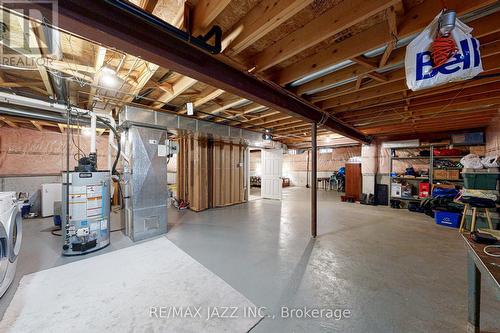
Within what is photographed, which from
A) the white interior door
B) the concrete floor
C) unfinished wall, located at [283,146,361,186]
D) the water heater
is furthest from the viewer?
unfinished wall, located at [283,146,361,186]

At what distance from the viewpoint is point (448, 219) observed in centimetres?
425

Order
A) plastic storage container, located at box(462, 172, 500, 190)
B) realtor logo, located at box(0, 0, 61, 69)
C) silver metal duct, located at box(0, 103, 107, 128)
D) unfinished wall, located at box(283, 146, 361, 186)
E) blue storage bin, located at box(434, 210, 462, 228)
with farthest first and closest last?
1. unfinished wall, located at box(283, 146, 361, 186)
2. blue storage bin, located at box(434, 210, 462, 228)
3. plastic storage container, located at box(462, 172, 500, 190)
4. silver metal duct, located at box(0, 103, 107, 128)
5. realtor logo, located at box(0, 0, 61, 69)

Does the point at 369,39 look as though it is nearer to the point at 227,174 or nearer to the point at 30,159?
the point at 227,174

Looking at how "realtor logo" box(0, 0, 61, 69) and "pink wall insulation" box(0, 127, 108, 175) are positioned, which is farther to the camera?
"pink wall insulation" box(0, 127, 108, 175)

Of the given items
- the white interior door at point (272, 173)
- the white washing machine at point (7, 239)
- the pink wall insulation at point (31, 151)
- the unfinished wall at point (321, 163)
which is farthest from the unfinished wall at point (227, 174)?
the unfinished wall at point (321, 163)

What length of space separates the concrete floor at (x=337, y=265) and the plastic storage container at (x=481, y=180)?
42.2 inches

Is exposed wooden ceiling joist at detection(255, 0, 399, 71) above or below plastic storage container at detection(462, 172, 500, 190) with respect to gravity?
above

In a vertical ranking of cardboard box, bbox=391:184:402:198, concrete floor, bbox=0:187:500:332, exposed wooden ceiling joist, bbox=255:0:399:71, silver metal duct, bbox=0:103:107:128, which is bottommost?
concrete floor, bbox=0:187:500:332

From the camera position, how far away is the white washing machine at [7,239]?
1796mm

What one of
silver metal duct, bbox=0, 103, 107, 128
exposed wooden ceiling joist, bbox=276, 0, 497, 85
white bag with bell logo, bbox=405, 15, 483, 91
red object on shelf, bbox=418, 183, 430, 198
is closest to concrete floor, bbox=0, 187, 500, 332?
red object on shelf, bbox=418, 183, 430, 198

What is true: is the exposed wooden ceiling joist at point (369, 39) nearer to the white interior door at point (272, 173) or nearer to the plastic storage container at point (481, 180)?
the plastic storage container at point (481, 180)

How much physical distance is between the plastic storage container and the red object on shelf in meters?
1.51

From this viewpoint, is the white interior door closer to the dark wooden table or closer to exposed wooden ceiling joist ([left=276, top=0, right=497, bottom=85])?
exposed wooden ceiling joist ([left=276, top=0, right=497, bottom=85])

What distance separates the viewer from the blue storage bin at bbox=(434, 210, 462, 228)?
416 centimetres
